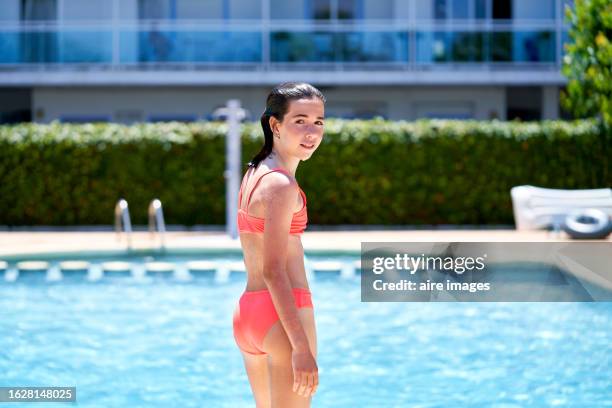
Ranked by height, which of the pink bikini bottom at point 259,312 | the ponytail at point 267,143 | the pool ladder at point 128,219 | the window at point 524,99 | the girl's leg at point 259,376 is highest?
the window at point 524,99

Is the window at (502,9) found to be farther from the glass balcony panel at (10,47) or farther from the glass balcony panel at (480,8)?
the glass balcony panel at (10,47)

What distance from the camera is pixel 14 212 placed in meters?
17.4

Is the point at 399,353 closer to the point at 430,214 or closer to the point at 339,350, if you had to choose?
the point at 339,350

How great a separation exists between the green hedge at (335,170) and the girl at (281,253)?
14378 millimetres

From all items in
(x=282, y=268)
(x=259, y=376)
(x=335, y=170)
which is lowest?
(x=335, y=170)

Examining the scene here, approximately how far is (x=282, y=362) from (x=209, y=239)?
11491 mm

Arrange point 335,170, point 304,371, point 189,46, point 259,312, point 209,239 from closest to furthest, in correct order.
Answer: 1. point 304,371
2. point 259,312
3. point 209,239
4. point 335,170
5. point 189,46

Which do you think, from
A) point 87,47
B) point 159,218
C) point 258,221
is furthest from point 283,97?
point 87,47

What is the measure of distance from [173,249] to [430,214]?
20.8 ft

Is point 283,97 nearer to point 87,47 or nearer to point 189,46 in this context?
point 189,46

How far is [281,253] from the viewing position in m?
2.56

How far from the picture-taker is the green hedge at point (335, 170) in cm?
1717

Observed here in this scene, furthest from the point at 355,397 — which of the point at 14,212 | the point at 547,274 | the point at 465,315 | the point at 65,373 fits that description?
the point at 14,212

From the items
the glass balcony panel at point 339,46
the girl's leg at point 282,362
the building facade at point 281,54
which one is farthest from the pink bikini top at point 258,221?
the glass balcony panel at point 339,46
